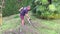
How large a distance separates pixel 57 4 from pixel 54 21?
40.2 inches

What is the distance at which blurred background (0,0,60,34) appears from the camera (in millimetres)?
10113

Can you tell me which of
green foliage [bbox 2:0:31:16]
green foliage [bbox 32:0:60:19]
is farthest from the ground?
green foliage [bbox 2:0:31:16]

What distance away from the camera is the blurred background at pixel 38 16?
33.2 feet

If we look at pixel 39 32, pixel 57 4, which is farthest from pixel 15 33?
pixel 57 4

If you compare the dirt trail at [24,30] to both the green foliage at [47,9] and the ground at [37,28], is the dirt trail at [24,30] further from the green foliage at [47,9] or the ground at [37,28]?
the green foliage at [47,9]

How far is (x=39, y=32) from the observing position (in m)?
9.74

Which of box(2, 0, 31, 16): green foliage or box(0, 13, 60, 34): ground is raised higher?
box(2, 0, 31, 16): green foliage

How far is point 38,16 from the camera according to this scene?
41.0 feet

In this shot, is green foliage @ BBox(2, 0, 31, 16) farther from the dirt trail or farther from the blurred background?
the dirt trail

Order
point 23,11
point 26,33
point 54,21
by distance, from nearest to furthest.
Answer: point 26,33, point 23,11, point 54,21

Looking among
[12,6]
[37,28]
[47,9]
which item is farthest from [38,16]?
[12,6]

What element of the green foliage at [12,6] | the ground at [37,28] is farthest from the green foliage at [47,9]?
the green foliage at [12,6]

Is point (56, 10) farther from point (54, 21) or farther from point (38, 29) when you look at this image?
point (38, 29)

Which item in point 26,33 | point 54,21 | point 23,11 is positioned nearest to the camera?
point 26,33
